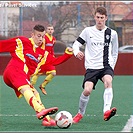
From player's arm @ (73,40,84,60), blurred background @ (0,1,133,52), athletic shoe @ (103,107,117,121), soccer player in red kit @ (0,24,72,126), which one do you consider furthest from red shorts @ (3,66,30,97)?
blurred background @ (0,1,133,52)

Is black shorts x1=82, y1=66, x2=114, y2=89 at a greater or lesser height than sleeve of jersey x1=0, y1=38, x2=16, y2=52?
lesser

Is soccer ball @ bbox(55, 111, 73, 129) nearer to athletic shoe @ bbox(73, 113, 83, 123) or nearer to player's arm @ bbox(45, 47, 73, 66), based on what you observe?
athletic shoe @ bbox(73, 113, 83, 123)

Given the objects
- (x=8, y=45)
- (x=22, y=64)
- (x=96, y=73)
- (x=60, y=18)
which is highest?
(x=8, y=45)

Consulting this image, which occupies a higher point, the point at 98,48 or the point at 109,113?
the point at 98,48

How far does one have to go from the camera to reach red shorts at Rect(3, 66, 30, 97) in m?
7.66

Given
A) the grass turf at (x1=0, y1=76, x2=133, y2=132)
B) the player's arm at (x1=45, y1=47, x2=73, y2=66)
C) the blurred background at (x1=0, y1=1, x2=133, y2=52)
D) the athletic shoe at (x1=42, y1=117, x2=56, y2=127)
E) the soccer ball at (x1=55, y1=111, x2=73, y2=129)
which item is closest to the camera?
the soccer ball at (x1=55, y1=111, x2=73, y2=129)

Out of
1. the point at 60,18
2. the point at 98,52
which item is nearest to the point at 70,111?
the point at 98,52

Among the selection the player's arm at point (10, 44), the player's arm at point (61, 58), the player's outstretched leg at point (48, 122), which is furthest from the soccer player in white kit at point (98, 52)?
the player's arm at point (10, 44)

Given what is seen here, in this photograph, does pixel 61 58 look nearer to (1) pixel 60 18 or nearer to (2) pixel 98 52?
(2) pixel 98 52

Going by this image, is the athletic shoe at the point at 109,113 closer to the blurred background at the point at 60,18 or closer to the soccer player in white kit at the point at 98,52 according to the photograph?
the soccer player in white kit at the point at 98,52

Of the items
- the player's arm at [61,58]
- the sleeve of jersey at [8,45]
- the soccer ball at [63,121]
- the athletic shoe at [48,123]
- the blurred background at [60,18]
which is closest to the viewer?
the soccer ball at [63,121]

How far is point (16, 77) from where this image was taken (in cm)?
773

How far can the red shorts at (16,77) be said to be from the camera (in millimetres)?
7660

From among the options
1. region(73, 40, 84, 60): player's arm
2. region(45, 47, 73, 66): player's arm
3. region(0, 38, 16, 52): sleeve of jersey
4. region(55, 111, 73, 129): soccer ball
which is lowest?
region(55, 111, 73, 129): soccer ball
